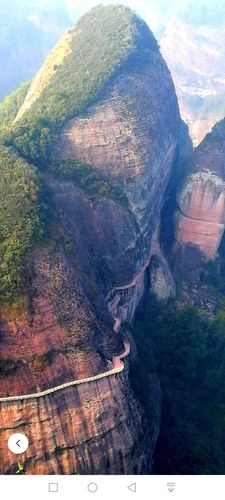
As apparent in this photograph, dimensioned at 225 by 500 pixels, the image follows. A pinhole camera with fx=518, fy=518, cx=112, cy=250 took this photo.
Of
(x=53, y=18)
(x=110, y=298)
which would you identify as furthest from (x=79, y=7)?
(x=110, y=298)

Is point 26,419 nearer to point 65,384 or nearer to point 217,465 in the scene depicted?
point 65,384

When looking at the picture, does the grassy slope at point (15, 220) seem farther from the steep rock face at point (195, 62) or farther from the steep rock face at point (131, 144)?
the steep rock face at point (195, 62)

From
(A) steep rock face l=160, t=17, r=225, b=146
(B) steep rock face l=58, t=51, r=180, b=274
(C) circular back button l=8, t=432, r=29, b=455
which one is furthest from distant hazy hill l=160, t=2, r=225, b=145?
(C) circular back button l=8, t=432, r=29, b=455

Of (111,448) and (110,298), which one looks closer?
(111,448)

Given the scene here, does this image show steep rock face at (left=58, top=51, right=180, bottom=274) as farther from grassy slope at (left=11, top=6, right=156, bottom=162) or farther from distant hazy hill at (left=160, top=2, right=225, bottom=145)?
distant hazy hill at (left=160, top=2, right=225, bottom=145)

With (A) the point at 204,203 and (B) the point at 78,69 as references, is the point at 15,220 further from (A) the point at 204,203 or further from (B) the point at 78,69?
(B) the point at 78,69

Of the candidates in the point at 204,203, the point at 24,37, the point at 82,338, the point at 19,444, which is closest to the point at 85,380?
the point at 82,338
